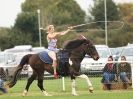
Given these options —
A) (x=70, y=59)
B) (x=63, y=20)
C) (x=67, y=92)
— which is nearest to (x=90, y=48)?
(x=70, y=59)

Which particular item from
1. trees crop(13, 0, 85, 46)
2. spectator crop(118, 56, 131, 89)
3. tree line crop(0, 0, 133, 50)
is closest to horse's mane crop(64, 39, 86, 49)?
spectator crop(118, 56, 131, 89)

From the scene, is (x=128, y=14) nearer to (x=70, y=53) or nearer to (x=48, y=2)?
(x=48, y=2)

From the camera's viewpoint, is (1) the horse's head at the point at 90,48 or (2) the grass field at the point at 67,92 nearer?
(2) the grass field at the point at 67,92

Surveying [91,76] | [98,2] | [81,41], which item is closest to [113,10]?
[98,2]

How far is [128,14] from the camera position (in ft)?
318

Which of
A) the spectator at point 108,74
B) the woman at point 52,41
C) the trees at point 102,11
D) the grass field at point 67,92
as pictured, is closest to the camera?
the grass field at point 67,92

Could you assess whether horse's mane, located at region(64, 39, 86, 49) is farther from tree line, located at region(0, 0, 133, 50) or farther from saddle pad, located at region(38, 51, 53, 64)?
tree line, located at region(0, 0, 133, 50)

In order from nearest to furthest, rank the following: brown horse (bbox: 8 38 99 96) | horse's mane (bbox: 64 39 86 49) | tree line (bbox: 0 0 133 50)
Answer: brown horse (bbox: 8 38 99 96) → horse's mane (bbox: 64 39 86 49) → tree line (bbox: 0 0 133 50)

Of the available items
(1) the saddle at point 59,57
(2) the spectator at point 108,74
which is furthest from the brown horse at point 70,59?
(2) the spectator at point 108,74

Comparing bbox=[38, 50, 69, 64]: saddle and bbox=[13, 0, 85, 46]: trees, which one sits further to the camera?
bbox=[13, 0, 85, 46]: trees

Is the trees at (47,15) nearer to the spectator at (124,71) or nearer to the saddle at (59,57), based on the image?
the spectator at (124,71)

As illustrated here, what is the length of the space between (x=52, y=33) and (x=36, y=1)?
255 feet

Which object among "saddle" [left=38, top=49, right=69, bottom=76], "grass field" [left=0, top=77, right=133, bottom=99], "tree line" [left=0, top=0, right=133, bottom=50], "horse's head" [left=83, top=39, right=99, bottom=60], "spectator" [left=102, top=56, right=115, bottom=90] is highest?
"tree line" [left=0, top=0, right=133, bottom=50]

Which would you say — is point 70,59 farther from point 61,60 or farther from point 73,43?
point 73,43
